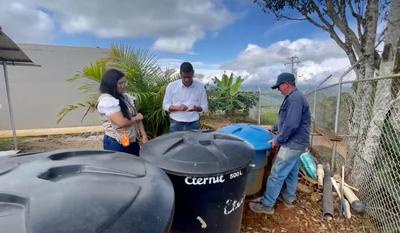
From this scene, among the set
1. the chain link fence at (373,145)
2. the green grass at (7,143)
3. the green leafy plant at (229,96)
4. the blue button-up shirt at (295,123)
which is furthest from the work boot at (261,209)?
the green leafy plant at (229,96)

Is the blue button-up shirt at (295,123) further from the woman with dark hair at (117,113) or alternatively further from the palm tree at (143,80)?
the palm tree at (143,80)

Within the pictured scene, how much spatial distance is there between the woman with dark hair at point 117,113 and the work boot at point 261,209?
5.73ft

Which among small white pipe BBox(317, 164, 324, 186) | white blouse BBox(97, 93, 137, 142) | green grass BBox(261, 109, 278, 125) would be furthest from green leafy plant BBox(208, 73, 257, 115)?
white blouse BBox(97, 93, 137, 142)

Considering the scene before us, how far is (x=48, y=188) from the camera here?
1.17 metres

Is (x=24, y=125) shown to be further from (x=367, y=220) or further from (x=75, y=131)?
(x=367, y=220)

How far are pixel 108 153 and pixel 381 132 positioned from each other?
416 cm

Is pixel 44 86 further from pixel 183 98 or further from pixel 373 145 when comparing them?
pixel 373 145

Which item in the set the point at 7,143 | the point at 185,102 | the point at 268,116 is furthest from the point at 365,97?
the point at 7,143

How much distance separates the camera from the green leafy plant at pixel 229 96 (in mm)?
11062

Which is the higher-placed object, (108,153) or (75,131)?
(108,153)

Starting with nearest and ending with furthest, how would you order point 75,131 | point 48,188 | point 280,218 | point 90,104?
point 48,188
point 280,218
point 90,104
point 75,131

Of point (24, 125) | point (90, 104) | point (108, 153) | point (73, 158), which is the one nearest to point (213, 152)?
point (108, 153)

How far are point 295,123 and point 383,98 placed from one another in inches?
69.7

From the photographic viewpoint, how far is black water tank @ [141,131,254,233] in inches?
81.0
